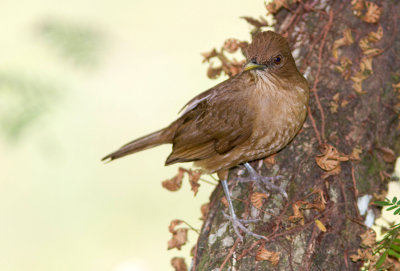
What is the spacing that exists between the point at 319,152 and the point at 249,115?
2.25 ft

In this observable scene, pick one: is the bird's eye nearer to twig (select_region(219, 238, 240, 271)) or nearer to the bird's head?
the bird's head

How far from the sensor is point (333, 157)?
399cm

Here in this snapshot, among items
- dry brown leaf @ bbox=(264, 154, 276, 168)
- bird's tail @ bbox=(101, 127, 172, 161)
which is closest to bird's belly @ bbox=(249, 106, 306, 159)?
dry brown leaf @ bbox=(264, 154, 276, 168)

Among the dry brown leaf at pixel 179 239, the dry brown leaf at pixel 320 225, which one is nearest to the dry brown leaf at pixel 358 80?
the dry brown leaf at pixel 320 225

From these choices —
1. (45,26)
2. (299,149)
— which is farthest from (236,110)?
(45,26)

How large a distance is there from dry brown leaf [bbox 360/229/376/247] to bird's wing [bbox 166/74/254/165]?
1.22 metres

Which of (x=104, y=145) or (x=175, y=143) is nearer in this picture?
(x=175, y=143)

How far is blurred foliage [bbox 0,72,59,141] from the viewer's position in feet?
18.8

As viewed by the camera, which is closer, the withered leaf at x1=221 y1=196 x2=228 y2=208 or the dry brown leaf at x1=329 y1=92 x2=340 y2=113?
the withered leaf at x1=221 y1=196 x2=228 y2=208

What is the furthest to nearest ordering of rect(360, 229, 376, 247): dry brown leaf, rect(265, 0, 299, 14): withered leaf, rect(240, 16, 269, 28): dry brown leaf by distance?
rect(240, 16, 269, 28): dry brown leaf
rect(265, 0, 299, 14): withered leaf
rect(360, 229, 376, 247): dry brown leaf

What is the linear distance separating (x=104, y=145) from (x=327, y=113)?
18.3ft

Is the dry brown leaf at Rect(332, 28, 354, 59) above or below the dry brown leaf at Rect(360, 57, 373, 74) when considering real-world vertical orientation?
above

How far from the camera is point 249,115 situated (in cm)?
413

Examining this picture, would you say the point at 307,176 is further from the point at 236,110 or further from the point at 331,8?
the point at 331,8
